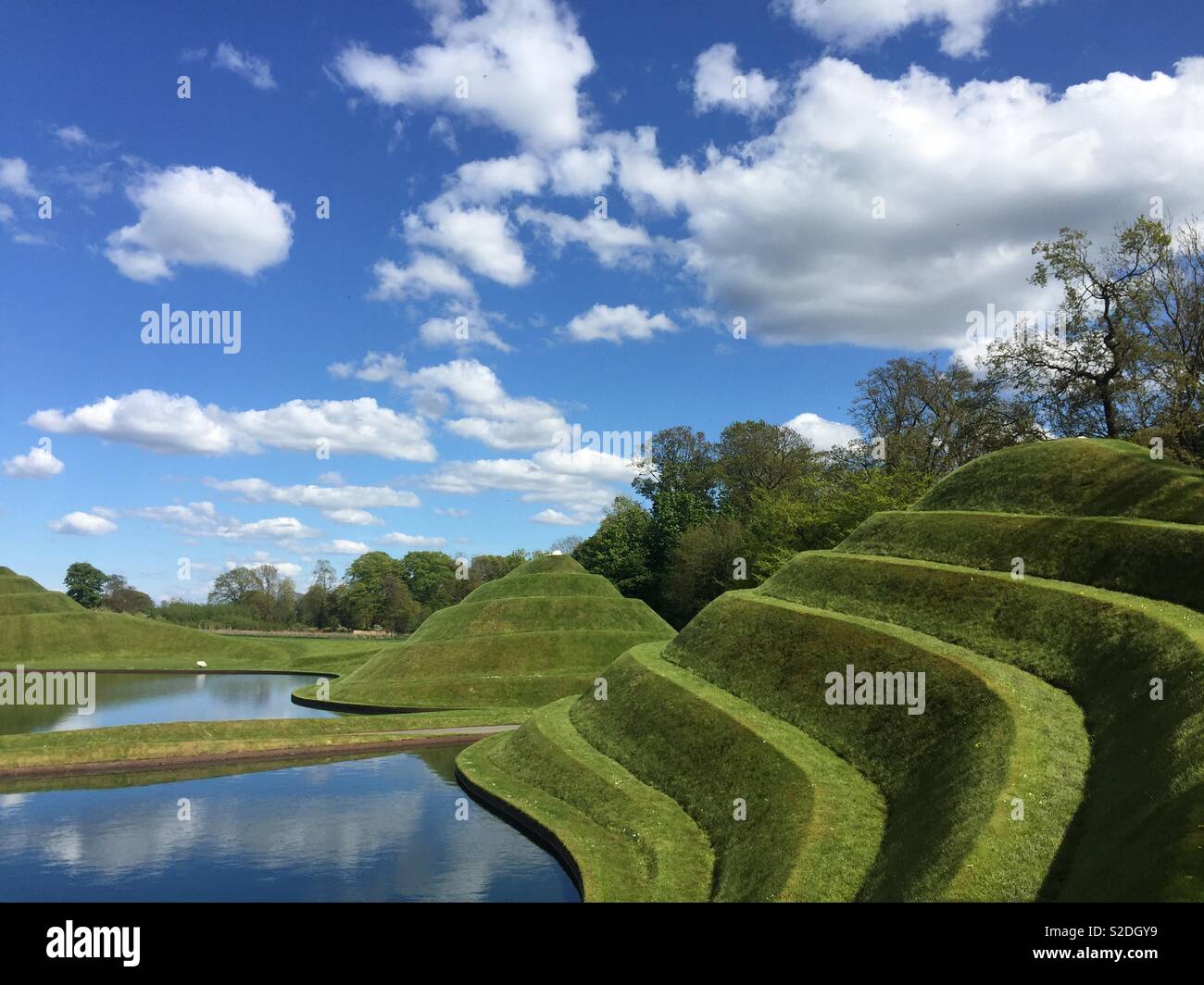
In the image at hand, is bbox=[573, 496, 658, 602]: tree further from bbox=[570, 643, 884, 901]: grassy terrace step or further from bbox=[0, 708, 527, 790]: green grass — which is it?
bbox=[570, 643, 884, 901]: grassy terrace step

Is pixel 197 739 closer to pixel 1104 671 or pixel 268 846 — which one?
pixel 268 846

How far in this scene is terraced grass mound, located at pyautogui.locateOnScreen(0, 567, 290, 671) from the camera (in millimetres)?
119188

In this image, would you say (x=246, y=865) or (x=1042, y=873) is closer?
(x=1042, y=873)

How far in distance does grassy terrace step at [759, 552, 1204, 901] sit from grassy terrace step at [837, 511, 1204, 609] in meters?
1.52

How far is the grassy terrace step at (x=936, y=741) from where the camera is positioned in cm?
2088

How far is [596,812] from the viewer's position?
1394 inches

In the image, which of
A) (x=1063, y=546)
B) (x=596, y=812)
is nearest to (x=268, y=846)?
(x=596, y=812)

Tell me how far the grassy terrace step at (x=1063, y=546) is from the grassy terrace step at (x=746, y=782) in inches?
557

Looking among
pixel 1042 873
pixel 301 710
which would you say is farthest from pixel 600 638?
pixel 1042 873

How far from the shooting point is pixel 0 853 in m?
32.2
